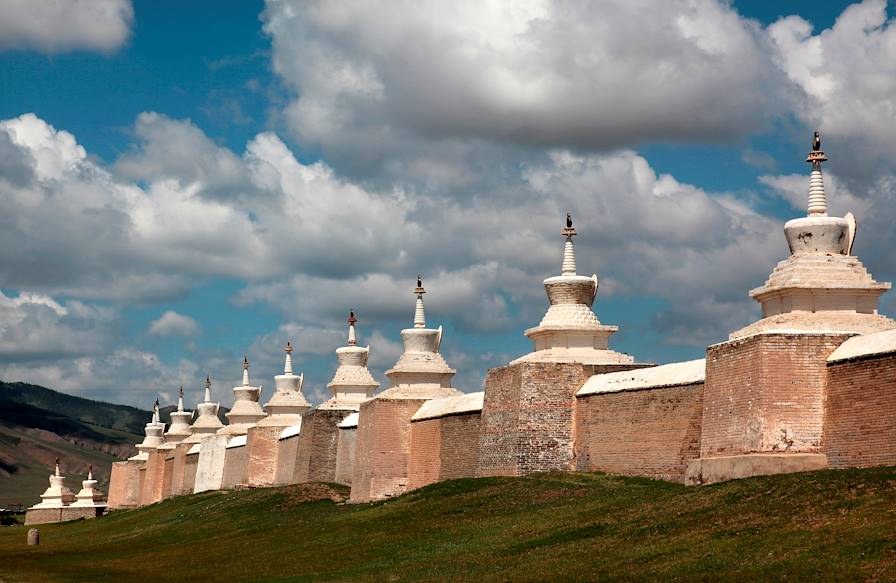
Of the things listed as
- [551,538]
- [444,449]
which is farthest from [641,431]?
[444,449]

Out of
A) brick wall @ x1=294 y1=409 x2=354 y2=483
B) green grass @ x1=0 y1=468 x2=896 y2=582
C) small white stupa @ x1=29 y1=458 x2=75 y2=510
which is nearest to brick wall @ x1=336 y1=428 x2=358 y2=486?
brick wall @ x1=294 y1=409 x2=354 y2=483

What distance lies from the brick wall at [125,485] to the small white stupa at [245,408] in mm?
24620

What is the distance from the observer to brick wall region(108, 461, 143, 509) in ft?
302

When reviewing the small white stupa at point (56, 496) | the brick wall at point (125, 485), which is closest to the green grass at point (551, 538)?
the small white stupa at point (56, 496)

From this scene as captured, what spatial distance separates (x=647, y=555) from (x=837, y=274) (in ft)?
25.9

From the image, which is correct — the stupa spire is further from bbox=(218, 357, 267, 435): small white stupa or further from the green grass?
bbox=(218, 357, 267, 435): small white stupa

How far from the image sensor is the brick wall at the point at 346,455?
4766 centimetres

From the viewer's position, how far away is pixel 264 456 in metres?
59.4

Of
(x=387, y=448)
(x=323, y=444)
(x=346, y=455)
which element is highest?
(x=323, y=444)

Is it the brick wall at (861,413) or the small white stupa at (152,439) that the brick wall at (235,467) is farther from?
the brick wall at (861,413)

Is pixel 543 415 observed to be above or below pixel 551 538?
above

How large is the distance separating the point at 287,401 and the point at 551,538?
37656mm

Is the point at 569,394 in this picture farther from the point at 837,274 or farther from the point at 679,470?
the point at 837,274

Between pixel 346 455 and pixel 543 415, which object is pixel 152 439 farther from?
pixel 543 415
